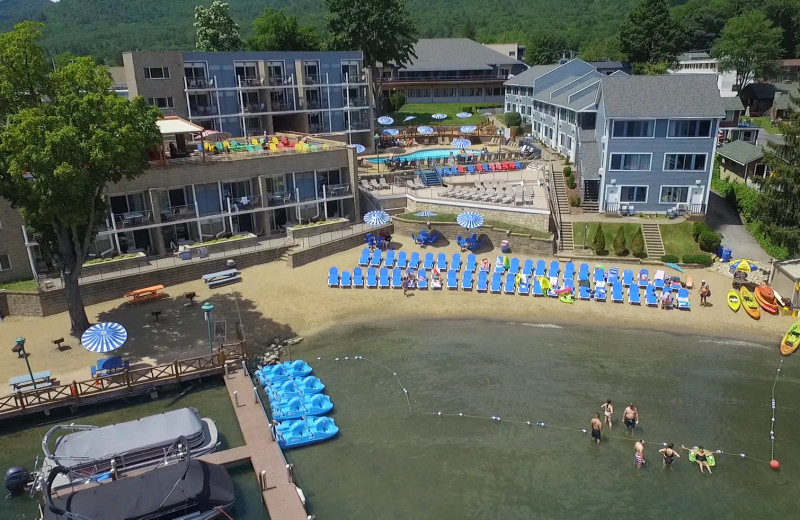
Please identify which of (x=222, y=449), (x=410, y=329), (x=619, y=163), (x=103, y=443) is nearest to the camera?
(x=103, y=443)

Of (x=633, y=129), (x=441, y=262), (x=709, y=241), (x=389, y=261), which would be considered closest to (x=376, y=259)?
(x=389, y=261)

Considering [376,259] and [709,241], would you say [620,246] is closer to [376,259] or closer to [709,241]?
[709,241]

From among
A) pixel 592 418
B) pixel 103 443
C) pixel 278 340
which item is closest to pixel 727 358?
pixel 592 418

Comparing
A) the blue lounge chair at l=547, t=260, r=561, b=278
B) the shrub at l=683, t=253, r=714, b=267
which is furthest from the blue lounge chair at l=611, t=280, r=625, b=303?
the shrub at l=683, t=253, r=714, b=267

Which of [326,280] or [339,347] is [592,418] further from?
[326,280]

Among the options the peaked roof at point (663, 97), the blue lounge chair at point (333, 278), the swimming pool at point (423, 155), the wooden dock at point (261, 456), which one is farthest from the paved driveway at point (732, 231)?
the wooden dock at point (261, 456)

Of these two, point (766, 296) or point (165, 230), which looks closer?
point (766, 296)
